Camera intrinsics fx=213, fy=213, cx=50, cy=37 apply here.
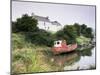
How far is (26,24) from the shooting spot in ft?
7.80

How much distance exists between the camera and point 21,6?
2.36 metres

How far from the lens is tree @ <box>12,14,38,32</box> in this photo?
92.3 inches

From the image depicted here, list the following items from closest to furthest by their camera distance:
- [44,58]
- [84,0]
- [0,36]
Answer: [0,36] < [44,58] < [84,0]

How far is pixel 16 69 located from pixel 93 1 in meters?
1.28

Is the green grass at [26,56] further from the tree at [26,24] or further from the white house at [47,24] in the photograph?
the white house at [47,24]

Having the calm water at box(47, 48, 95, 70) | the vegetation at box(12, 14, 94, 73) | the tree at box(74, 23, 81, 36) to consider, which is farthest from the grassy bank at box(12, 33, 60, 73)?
the tree at box(74, 23, 81, 36)

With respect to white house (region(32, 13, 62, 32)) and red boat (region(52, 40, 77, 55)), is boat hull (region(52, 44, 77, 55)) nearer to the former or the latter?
red boat (region(52, 40, 77, 55))

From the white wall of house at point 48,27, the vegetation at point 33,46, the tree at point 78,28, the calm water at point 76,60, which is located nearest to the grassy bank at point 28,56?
the vegetation at point 33,46

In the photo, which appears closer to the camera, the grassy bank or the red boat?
the grassy bank

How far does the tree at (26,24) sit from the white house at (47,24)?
5 centimetres

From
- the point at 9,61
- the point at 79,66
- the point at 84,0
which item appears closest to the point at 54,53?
the point at 79,66

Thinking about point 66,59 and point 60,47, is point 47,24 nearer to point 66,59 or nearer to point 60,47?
point 60,47

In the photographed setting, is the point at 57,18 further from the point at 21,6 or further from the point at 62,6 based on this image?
the point at 21,6

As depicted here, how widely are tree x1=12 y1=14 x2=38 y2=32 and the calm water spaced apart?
42 centimetres
